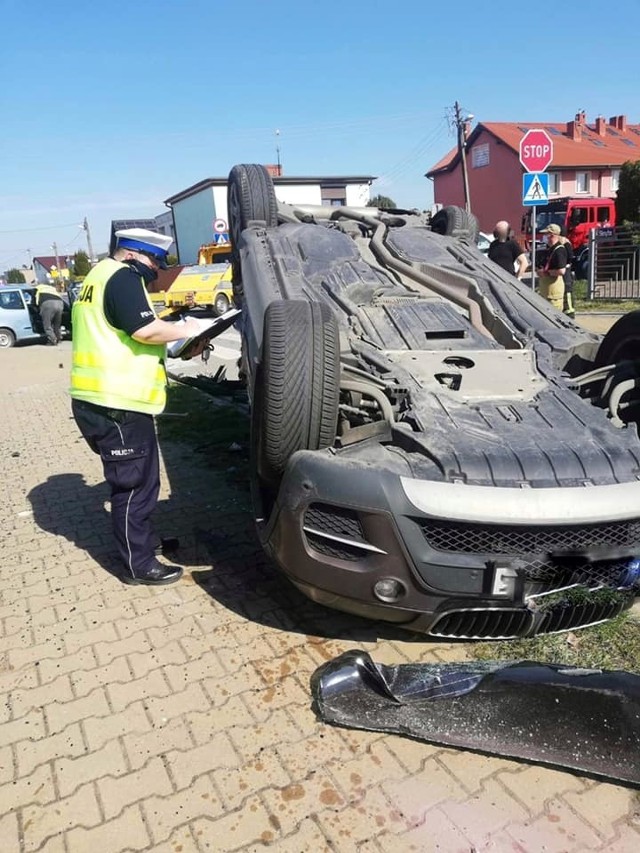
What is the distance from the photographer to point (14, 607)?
352 centimetres

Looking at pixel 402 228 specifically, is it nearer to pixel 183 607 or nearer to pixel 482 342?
pixel 482 342

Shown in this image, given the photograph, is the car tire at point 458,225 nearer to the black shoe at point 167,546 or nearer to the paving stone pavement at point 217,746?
the paving stone pavement at point 217,746

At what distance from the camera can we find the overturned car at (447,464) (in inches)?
97.4

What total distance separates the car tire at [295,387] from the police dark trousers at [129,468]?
2.86 ft

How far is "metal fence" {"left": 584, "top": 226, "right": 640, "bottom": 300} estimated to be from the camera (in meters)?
15.6

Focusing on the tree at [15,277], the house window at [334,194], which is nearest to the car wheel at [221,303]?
the house window at [334,194]

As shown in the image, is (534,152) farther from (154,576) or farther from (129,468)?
(154,576)

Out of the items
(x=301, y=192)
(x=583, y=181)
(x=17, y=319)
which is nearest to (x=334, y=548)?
(x=17, y=319)

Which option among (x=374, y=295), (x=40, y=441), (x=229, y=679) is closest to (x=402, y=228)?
(x=374, y=295)

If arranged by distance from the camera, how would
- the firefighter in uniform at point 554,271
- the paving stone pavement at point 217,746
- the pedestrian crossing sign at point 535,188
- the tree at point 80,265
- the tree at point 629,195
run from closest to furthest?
1. the paving stone pavement at point 217,746
2. the firefighter in uniform at point 554,271
3. the pedestrian crossing sign at point 535,188
4. the tree at point 629,195
5. the tree at point 80,265

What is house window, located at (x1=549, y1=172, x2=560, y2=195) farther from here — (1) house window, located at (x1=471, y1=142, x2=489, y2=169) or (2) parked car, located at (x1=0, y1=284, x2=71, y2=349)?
(2) parked car, located at (x1=0, y1=284, x2=71, y2=349)

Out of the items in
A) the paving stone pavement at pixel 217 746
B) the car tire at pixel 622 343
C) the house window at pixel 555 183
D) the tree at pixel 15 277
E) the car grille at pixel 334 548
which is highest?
the house window at pixel 555 183

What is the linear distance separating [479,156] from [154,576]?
44561mm

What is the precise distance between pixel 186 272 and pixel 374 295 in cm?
1707
